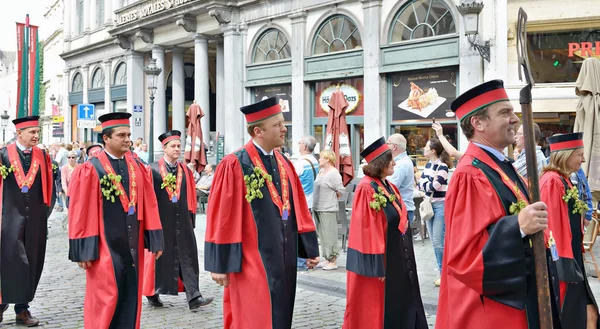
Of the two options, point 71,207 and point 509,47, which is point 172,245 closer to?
point 71,207

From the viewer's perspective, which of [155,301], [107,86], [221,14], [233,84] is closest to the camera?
[155,301]

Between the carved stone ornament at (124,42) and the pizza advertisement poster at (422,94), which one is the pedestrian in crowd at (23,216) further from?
Answer: the carved stone ornament at (124,42)

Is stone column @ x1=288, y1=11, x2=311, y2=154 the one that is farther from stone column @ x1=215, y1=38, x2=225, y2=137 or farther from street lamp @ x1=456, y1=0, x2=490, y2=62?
street lamp @ x1=456, y1=0, x2=490, y2=62

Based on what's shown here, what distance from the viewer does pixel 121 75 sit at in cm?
3412

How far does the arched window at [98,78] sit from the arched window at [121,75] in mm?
1947

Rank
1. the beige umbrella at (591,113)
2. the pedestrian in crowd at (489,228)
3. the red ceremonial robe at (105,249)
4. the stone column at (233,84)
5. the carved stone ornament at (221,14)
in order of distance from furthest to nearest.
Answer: the stone column at (233,84)
the carved stone ornament at (221,14)
the beige umbrella at (591,113)
the red ceremonial robe at (105,249)
the pedestrian in crowd at (489,228)

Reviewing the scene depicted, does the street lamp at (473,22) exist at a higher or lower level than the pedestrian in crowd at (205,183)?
higher

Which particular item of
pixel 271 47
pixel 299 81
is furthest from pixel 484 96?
pixel 271 47

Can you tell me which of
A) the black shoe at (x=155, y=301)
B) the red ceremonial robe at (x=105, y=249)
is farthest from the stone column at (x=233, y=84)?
the red ceremonial robe at (x=105, y=249)

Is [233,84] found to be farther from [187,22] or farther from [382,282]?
[382,282]

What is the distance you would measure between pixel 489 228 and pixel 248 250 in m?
2.25

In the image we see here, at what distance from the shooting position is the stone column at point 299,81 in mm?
22062

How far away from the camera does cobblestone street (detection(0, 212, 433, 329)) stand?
7223 mm

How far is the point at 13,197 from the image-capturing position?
738cm
